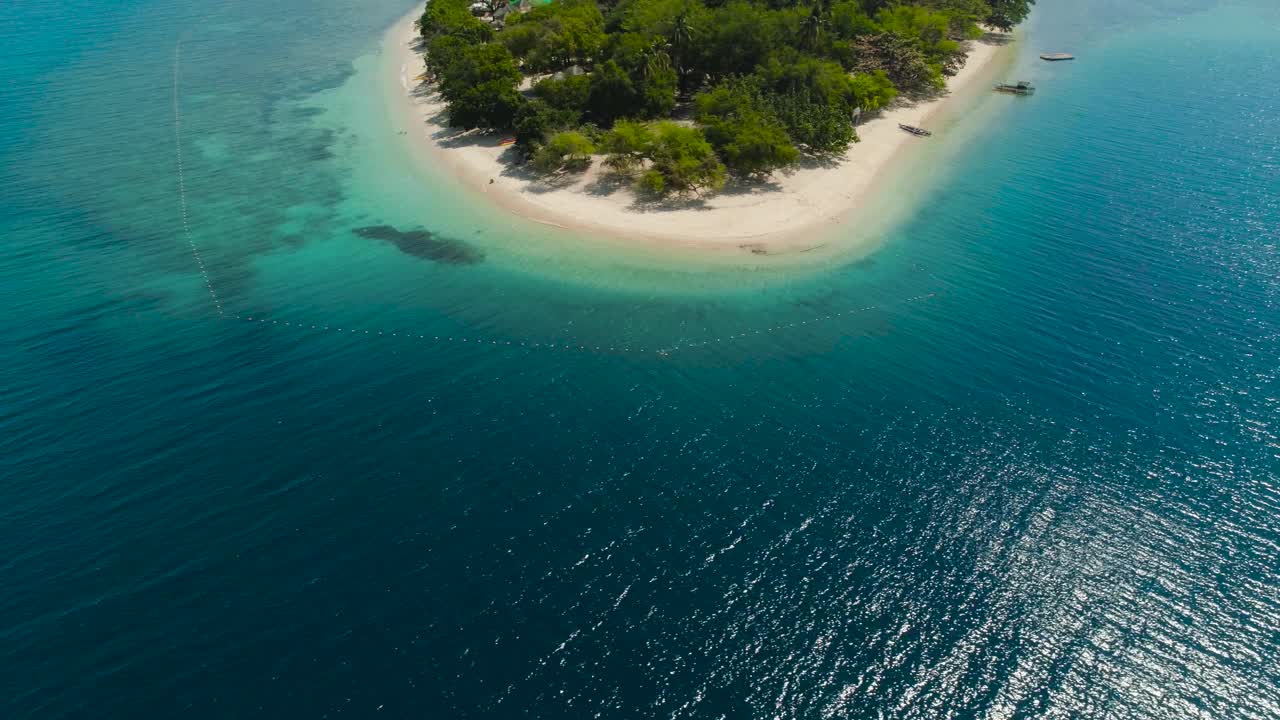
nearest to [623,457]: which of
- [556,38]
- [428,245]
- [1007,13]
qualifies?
[428,245]

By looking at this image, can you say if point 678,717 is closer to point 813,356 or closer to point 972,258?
point 813,356

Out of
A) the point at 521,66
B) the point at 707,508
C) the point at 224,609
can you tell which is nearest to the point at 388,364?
the point at 224,609

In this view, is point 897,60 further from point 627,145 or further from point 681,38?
point 627,145

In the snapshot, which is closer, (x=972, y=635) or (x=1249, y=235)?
(x=972, y=635)

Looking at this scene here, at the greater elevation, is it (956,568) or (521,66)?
(521,66)

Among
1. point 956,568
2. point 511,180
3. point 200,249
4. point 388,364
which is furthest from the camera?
point 511,180

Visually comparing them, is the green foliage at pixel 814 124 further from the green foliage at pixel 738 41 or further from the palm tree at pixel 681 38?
the palm tree at pixel 681 38

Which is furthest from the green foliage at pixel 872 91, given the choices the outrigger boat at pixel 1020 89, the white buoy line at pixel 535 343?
the white buoy line at pixel 535 343

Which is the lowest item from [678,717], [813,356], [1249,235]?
[678,717]
